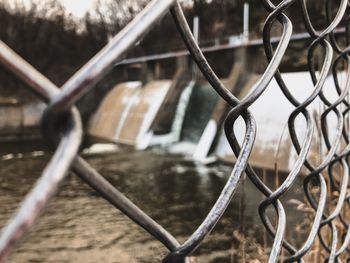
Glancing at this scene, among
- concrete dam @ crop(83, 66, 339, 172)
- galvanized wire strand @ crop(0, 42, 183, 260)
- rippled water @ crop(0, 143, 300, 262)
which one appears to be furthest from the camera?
concrete dam @ crop(83, 66, 339, 172)

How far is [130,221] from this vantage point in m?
3.43

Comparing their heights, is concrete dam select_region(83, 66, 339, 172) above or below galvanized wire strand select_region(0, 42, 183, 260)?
below

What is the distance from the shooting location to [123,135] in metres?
9.18

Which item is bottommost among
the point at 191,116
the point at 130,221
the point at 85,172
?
the point at 191,116

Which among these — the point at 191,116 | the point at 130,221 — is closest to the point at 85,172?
the point at 130,221

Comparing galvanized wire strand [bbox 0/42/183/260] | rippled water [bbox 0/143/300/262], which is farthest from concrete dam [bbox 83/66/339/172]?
galvanized wire strand [bbox 0/42/183/260]

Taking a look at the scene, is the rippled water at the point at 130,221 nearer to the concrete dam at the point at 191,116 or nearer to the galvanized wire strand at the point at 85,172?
the concrete dam at the point at 191,116

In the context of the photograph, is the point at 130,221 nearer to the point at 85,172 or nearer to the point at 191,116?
the point at 85,172

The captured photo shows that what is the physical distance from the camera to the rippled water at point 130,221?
2895mm

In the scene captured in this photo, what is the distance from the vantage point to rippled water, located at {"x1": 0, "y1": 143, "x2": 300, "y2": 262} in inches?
114

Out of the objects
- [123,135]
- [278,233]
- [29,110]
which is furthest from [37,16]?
[278,233]

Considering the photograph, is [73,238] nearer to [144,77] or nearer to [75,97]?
[75,97]

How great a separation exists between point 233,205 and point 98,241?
1117 millimetres

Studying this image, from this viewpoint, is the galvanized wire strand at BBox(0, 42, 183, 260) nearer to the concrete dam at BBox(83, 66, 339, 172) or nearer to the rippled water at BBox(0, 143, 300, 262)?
the rippled water at BBox(0, 143, 300, 262)
